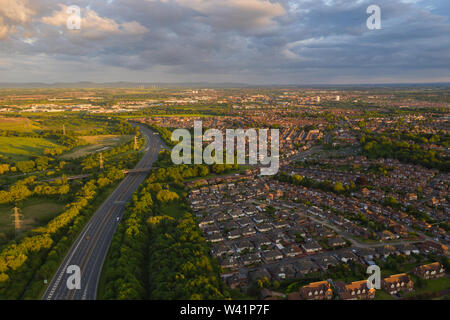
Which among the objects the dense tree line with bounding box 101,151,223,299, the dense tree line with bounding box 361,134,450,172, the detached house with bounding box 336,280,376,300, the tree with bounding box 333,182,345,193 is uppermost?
the dense tree line with bounding box 361,134,450,172

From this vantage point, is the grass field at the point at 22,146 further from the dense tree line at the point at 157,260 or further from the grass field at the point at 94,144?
the dense tree line at the point at 157,260

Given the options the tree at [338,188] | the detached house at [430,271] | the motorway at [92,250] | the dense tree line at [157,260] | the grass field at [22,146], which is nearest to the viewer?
the dense tree line at [157,260]

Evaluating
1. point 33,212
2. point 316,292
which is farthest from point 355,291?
point 33,212

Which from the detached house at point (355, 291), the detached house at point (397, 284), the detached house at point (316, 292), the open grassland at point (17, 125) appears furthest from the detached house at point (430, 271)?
the open grassland at point (17, 125)

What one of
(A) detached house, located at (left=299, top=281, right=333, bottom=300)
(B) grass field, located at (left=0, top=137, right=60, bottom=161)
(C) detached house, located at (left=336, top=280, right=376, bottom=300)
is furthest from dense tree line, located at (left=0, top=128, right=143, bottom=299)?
(B) grass field, located at (left=0, top=137, right=60, bottom=161)

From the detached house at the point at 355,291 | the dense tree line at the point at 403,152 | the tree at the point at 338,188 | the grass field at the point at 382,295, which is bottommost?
the grass field at the point at 382,295

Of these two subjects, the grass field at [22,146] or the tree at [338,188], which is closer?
the tree at [338,188]

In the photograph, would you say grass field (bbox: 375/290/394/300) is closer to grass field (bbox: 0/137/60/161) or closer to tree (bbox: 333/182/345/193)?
tree (bbox: 333/182/345/193)
